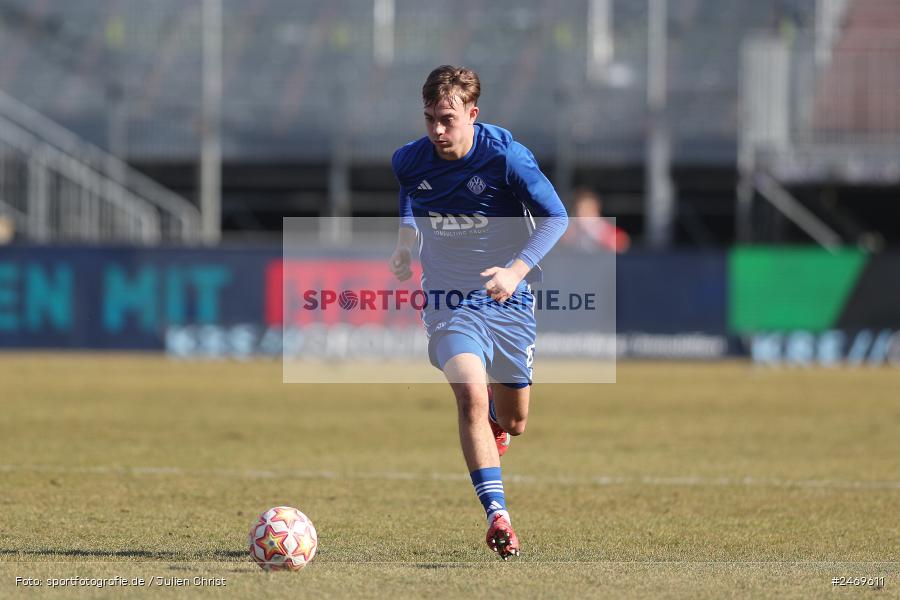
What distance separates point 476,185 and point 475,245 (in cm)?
37

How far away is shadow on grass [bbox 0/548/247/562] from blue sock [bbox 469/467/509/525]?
117cm

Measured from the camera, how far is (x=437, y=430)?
44.5ft

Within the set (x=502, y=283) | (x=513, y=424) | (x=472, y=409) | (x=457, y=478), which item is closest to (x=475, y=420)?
(x=472, y=409)

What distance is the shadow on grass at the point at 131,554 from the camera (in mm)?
6645

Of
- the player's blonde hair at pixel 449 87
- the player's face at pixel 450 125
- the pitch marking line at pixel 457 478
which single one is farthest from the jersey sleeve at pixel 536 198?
the pitch marking line at pixel 457 478

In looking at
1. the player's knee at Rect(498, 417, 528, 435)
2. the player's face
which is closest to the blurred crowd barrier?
the player's knee at Rect(498, 417, 528, 435)

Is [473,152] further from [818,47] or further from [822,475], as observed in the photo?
[818,47]

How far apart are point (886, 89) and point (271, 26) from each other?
1349cm

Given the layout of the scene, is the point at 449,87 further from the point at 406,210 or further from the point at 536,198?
the point at 406,210

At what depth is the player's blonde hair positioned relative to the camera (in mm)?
6785

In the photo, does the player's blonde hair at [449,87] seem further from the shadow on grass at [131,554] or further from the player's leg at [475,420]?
the shadow on grass at [131,554]

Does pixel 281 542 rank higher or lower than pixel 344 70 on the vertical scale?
lower

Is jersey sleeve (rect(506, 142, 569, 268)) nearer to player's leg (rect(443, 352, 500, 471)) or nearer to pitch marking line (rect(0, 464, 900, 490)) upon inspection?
player's leg (rect(443, 352, 500, 471))

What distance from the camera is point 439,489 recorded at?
31.4 feet
